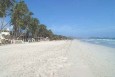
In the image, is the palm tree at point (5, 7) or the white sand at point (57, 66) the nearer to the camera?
the white sand at point (57, 66)

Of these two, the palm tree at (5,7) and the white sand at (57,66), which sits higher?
the palm tree at (5,7)

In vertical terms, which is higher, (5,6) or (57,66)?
(5,6)

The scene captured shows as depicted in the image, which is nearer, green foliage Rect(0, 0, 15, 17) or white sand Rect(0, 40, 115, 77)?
white sand Rect(0, 40, 115, 77)

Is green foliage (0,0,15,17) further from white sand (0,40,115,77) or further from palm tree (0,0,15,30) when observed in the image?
white sand (0,40,115,77)

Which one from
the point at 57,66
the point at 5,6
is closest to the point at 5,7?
the point at 5,6

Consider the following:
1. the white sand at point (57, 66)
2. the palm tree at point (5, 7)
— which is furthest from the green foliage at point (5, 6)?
the white sand at point (57, 66)

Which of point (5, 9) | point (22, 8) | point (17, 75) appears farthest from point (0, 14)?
point (17, 75)

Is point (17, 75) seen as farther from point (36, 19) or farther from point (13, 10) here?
point (36, 19)

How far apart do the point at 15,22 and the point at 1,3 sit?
10.2 meters

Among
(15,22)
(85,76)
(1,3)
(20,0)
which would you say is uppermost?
(20,0)

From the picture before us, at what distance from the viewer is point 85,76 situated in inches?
238

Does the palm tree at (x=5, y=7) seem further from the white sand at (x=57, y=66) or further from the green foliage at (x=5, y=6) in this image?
the white sand at (x=57, y=66)

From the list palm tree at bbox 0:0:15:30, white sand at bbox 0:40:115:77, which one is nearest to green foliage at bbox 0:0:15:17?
palm tree at bbox 0:0:15:30

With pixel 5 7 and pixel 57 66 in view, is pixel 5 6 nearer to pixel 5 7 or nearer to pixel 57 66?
pixel 5 7
